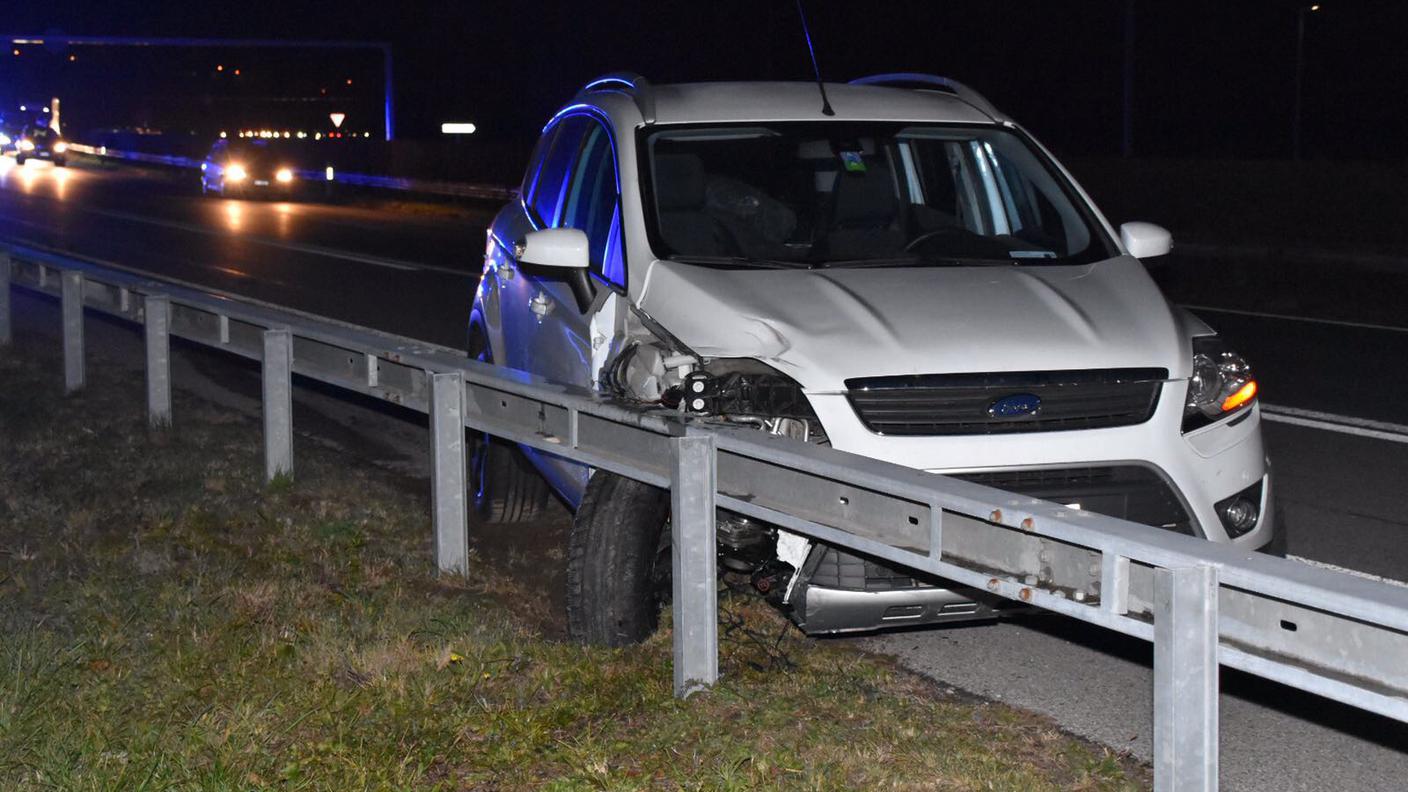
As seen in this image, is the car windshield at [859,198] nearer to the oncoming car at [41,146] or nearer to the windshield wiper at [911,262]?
the windshield wiper at [911,262]

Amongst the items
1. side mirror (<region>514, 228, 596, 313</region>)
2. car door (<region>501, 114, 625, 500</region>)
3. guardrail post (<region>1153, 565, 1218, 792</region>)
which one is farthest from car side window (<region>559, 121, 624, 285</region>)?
guardrail post (<region>1153, 565, 1218, 792</region>)

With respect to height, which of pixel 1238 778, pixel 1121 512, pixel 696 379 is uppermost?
pixel 696 379

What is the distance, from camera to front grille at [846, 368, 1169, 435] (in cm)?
549

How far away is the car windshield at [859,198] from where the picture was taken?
6.75 m

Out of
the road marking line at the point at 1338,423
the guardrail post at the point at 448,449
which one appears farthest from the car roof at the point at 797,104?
the road marking line at the point at 1338,423

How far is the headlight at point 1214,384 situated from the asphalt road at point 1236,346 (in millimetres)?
900

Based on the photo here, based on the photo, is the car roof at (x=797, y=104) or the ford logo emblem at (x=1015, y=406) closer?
the ford logo emblem at (x=1015, y=406)

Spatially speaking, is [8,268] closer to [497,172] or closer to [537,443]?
[537,443]

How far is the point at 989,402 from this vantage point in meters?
5.53

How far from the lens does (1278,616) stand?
3406mm

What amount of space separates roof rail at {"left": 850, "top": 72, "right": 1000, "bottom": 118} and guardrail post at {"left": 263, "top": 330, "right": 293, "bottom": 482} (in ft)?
9.62

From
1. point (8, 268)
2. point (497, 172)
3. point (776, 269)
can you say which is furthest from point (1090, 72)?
point (776, 269)

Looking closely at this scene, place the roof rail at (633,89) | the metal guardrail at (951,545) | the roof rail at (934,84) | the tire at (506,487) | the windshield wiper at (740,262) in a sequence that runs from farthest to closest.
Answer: the tire at (506,487), the roof rail at (934,84), the roof rail at (633,89), the windshield wiper at (740,262), the metal guardrail at (951,545)

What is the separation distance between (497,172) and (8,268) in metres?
28.6
